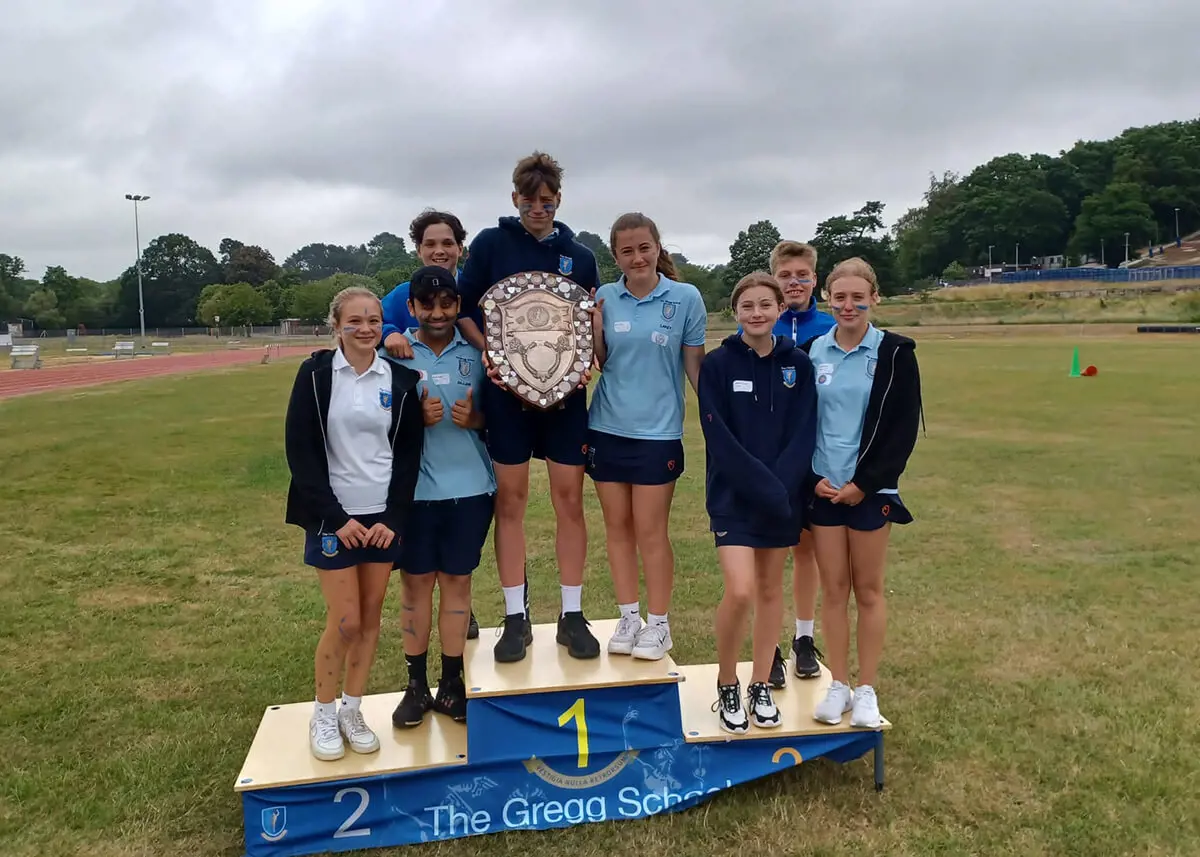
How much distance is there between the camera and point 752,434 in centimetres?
362

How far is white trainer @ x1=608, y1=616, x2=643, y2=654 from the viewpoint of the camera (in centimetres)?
394

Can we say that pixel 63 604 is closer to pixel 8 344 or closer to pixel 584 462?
pixel 584 462

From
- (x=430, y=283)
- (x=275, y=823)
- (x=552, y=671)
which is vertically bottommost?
(x=275, y=823)

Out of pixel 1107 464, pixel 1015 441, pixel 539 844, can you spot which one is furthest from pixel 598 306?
pixel 1015 441

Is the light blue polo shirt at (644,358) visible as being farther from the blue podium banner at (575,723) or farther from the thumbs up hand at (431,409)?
the blue podium banner at (575,723)

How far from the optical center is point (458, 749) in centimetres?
359

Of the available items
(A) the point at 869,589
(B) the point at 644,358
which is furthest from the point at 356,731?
(A) the point at 869,589

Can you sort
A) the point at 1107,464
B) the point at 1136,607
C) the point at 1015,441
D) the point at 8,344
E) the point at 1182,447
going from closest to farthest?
the point at 1136,607
the point at 1107,464
the point at 1182,447
the point at 1015,441
the point at 8,344

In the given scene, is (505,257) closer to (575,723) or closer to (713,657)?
(575,723)

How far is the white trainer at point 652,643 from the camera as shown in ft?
12.5

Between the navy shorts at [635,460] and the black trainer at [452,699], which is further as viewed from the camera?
the black trainer at [452,699]

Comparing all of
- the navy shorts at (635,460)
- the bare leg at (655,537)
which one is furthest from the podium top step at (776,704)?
the navy shorts at (635,460)

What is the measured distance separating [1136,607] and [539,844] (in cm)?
457

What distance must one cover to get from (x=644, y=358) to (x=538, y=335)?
48 centimetres
